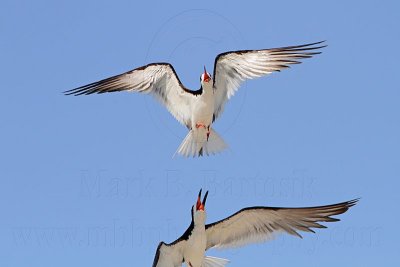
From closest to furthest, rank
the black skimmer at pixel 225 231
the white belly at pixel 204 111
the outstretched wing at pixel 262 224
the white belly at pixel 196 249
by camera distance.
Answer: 1. the outstretched wing at pixel 262 224
2. the black skimmer at pixel 225 231
3. the white belly at pixel 196 249
4. the white belly at pixel 204 111

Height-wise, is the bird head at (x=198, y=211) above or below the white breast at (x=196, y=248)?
above

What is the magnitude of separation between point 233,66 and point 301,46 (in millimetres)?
1625

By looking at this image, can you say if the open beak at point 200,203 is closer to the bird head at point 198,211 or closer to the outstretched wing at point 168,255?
the bird head at point 198,211

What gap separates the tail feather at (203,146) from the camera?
65.5ft

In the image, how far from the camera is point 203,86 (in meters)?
20.0

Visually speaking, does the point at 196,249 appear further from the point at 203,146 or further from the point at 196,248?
the point at 203,146

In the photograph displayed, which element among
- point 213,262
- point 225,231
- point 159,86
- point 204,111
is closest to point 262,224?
point 225,231

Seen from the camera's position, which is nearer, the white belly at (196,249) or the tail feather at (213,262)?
the tail feather at (213,262)

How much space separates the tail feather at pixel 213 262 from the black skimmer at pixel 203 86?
2.51 meters

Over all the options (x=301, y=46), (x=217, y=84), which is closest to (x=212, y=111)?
(x=217, y=84)

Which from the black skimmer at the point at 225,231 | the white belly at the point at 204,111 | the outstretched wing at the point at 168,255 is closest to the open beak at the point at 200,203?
the black skimmer at the point at 225,231

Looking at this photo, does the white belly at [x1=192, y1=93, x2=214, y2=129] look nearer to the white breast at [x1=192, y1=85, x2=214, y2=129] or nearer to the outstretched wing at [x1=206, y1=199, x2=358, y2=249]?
the white breast at [x1=192, y1=85, x2=214, y2=129]

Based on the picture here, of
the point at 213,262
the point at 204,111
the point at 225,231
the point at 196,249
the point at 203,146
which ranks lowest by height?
the point at 213,262

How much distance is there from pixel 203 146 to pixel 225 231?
2.11 metres
